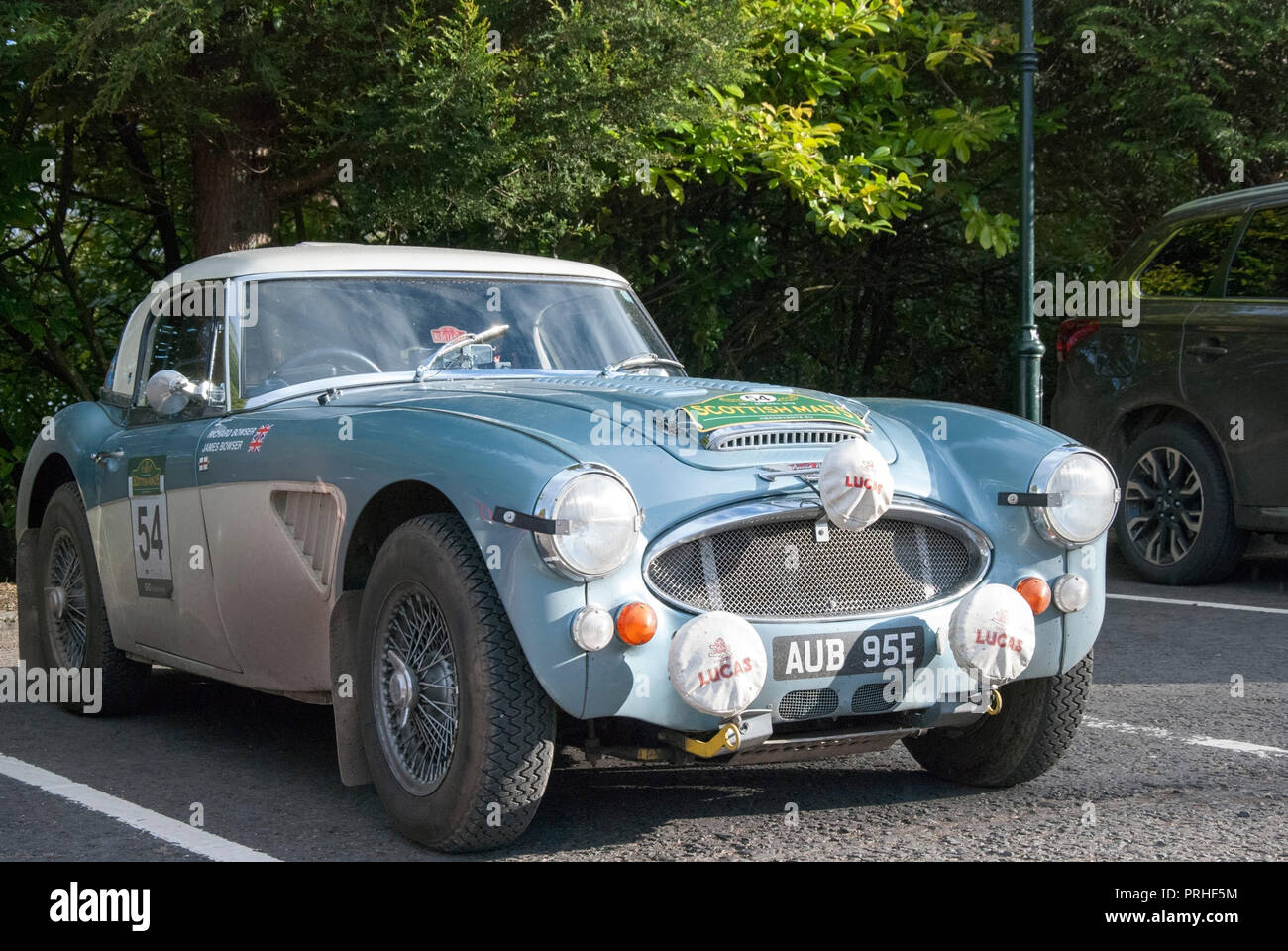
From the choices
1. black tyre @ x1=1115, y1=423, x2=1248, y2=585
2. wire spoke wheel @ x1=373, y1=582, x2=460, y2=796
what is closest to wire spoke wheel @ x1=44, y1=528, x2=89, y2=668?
wire spoke wheel @ x1=373, y1=582, x2=460, y2=796

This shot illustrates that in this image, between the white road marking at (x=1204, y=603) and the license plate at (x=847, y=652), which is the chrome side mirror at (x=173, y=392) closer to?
the license plate at (x=847, y=652)

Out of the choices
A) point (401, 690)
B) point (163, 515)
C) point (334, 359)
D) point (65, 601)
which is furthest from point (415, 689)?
point (65, 601)

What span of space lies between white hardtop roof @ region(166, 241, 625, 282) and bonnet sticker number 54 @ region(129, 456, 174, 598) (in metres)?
0.69

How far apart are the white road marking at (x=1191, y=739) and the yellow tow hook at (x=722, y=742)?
198cm

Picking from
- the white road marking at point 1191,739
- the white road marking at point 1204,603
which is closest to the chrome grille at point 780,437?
the white road marking at point 1191,739

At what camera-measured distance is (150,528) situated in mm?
5340

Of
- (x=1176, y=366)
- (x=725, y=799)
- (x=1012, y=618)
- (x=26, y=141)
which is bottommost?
(x=725, y=799)

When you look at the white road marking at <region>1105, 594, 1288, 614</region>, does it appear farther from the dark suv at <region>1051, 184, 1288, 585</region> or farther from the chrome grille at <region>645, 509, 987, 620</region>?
the chrome grille at <region>645, 509, 987, 620</region>

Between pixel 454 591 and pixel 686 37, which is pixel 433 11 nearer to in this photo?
pixel 686 37

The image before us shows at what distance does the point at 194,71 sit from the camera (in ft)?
30.0

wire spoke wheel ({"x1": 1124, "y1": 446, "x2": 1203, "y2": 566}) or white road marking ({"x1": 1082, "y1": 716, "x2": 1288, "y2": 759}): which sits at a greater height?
wire spoke wheel ({"x1": 1124, "y1": 446, "x2": 1203, "y2": 566})

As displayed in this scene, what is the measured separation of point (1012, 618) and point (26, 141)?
8.82 metres

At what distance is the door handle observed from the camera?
8.22 meters

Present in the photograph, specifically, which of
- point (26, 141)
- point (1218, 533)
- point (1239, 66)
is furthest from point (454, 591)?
point (1239, 66)
